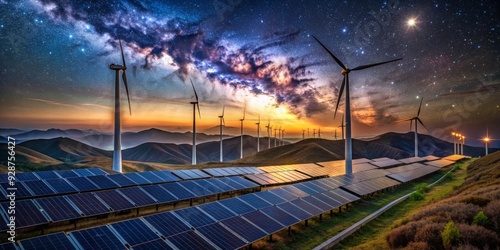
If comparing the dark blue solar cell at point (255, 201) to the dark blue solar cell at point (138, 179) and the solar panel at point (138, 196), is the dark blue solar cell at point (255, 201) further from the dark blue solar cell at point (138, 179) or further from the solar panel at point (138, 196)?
the dark blue solar cell at point (138, 179)

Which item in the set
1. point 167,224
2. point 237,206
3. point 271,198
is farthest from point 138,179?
point 167,224

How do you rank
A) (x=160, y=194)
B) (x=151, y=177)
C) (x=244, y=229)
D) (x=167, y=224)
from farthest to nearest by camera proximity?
(x=151, y=177) → (x=160, y=194) → (x=244, y=229) → (x=167, y=224)

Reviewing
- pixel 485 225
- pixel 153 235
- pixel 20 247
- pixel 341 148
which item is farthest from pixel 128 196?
pixel 341 148

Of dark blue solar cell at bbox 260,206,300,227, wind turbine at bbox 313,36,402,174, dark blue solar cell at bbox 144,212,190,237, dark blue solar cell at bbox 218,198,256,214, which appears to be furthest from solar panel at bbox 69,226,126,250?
wind turbine at bbox 313,36,402,174

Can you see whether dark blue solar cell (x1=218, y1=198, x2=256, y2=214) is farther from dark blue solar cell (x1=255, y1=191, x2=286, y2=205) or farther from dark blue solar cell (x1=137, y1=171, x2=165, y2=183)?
dark blue solar cell (x1=137, y1=171, x2=165, y2=183)

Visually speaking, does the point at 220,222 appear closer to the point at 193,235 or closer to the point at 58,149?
the point at 193,235

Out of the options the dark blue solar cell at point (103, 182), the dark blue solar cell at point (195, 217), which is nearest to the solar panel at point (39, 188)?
the dark blue solar cell at point (103, 182)

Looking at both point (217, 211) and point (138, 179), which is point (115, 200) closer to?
point (138, 179)
